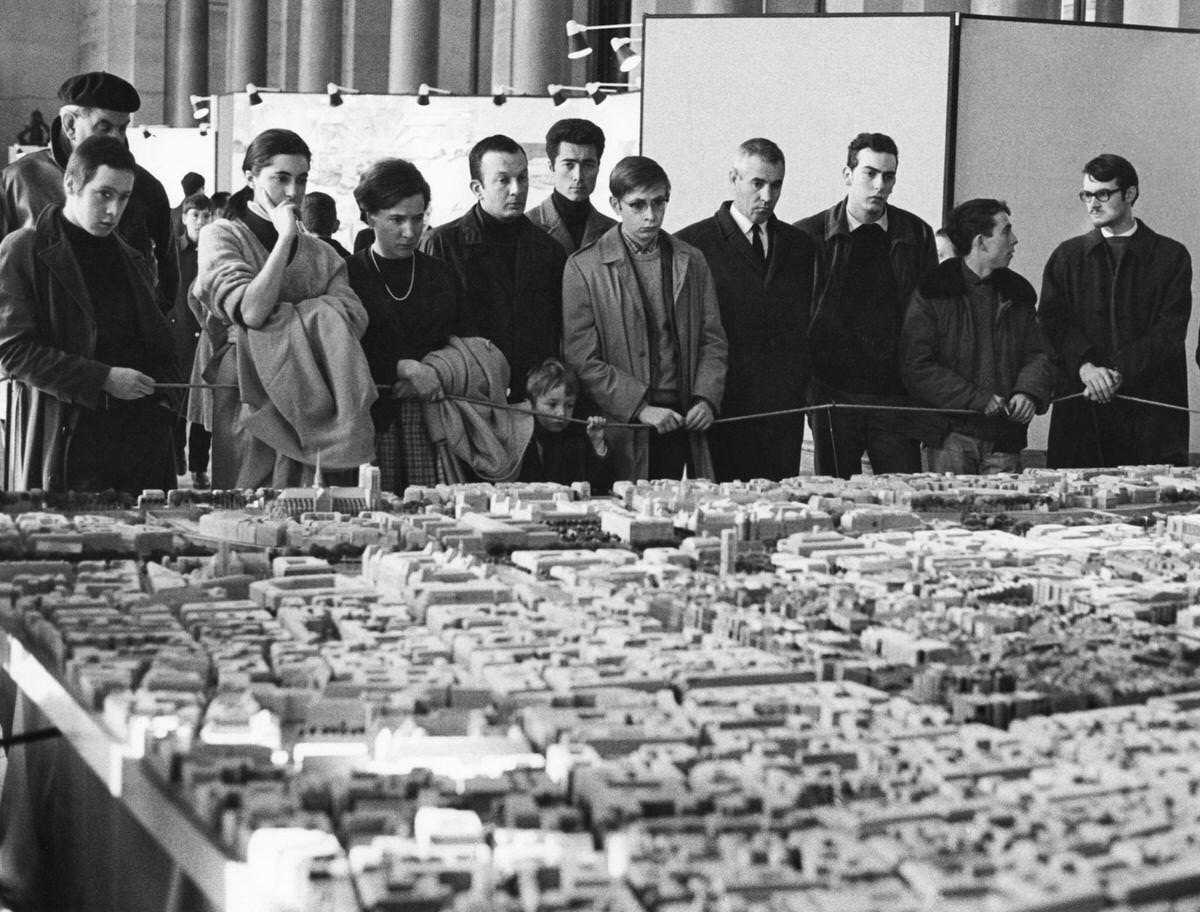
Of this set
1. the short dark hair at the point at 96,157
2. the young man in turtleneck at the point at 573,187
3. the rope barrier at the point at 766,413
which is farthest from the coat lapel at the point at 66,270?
the young man in turtleneck at the point at 573,187

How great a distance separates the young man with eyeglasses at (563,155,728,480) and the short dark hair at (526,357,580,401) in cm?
16

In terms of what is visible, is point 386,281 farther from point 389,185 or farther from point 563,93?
point 563,93

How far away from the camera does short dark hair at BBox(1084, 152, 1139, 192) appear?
14805 mm

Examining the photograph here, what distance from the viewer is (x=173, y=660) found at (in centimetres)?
584

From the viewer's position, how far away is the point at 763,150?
13039 mm

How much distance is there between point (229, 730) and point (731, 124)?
987 cm

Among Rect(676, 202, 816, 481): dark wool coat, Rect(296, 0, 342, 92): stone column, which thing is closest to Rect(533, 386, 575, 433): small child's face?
Rect(676, 202, 816, 481): dark wool coat

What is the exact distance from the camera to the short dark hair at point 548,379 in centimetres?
1177

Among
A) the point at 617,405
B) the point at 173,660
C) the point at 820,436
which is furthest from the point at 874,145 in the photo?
the point at 173,660

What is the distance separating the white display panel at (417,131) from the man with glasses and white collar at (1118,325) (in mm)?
3397

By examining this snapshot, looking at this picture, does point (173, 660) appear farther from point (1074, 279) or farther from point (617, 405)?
point (1074, 279)

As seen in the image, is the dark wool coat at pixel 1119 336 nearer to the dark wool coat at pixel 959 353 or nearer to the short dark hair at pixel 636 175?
the dark wool coat at pixel 959 353

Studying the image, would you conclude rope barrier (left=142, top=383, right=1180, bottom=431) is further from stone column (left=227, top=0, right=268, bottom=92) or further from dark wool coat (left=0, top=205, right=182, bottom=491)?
stone column (left=227, top=0, right=268, bottom=92)

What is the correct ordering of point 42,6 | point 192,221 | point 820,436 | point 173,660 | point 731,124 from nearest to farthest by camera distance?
point 173,660
point 820,436
point 731,124
point 192,221
point 42,6
